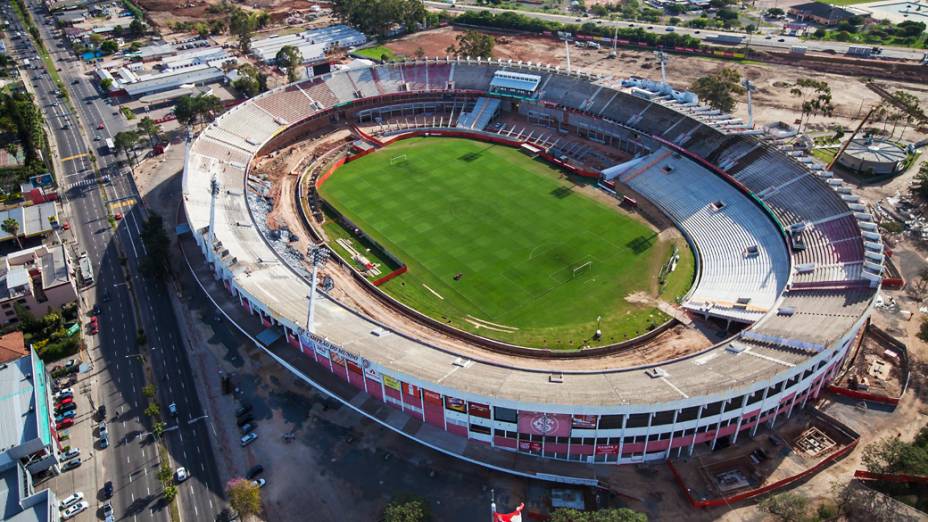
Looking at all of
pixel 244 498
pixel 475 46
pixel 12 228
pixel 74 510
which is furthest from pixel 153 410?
pixel 475 46

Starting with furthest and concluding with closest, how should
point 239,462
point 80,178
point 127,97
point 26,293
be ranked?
point 127,97 → point 80,178 → point 26,293 → point 239,462

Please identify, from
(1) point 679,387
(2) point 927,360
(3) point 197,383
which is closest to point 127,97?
(3) point 197,383

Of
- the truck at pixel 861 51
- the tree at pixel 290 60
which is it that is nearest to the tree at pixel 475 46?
the tree at pixel 290 60

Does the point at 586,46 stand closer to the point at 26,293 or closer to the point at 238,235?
the point at 238,235

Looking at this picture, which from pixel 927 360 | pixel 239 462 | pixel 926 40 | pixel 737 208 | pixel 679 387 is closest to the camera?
pixel 679 387

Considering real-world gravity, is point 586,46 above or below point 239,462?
above

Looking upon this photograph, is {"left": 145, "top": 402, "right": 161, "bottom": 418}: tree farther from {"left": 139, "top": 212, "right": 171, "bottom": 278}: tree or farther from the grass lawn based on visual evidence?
the grass lawn
